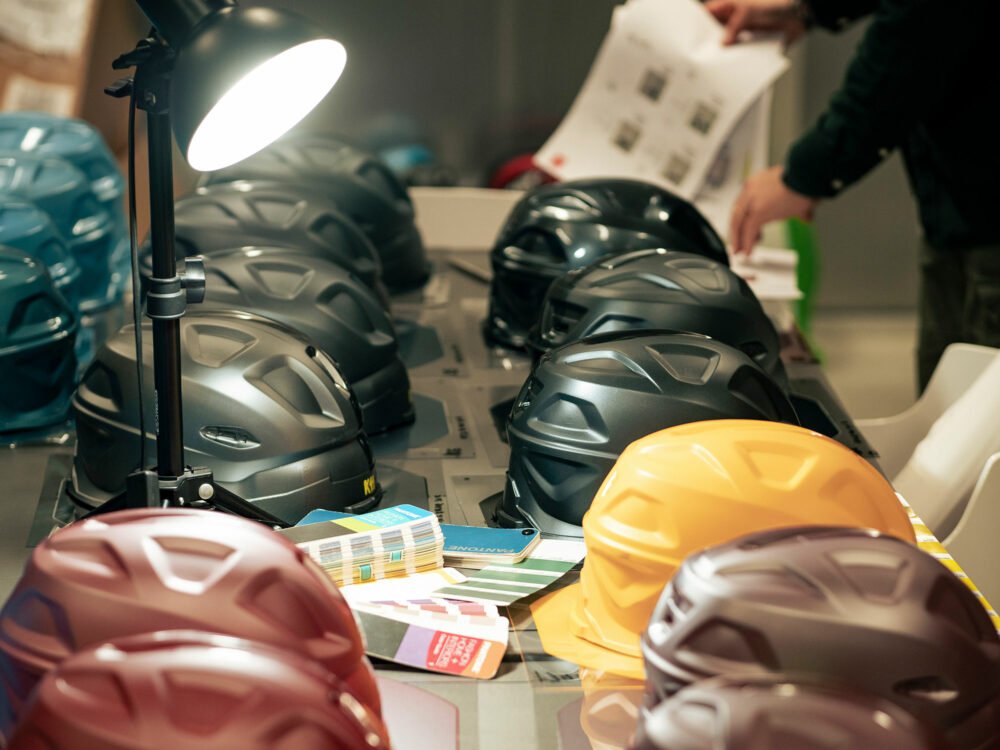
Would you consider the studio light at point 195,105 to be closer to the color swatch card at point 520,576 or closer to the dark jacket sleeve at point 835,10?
the color swatch card at point 520,576

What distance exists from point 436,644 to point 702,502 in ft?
0.86

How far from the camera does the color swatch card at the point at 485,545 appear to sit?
1.30m

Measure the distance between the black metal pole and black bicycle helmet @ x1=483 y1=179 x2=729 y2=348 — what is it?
94 cm

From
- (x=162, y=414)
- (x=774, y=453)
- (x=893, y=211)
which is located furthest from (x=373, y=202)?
(x=893, y=211)

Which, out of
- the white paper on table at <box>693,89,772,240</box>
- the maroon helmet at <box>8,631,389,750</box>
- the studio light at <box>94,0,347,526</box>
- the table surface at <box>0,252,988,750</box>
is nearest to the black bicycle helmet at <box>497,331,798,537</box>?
the table surface at <box>0,252,988,750</box>

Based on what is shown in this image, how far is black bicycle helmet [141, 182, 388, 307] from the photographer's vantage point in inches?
79.2

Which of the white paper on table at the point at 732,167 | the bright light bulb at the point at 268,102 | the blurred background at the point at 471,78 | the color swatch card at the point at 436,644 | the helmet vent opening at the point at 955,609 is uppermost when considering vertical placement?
the bright light bulb at the point at 268,102

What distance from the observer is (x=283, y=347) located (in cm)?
146

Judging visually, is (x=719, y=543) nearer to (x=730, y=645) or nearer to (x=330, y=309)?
(x=730, y=645)

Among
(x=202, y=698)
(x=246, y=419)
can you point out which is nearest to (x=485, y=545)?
(x=246, y=419)

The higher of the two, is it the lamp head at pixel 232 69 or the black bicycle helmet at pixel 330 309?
the lamp head at pixel 232 69

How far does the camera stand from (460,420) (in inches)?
71.1

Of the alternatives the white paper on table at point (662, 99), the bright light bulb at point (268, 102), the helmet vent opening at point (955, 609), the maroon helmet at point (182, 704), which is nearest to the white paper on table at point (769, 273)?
the white paper on table at point (662, 99)

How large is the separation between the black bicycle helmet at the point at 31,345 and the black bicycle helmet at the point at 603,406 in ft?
2.21
